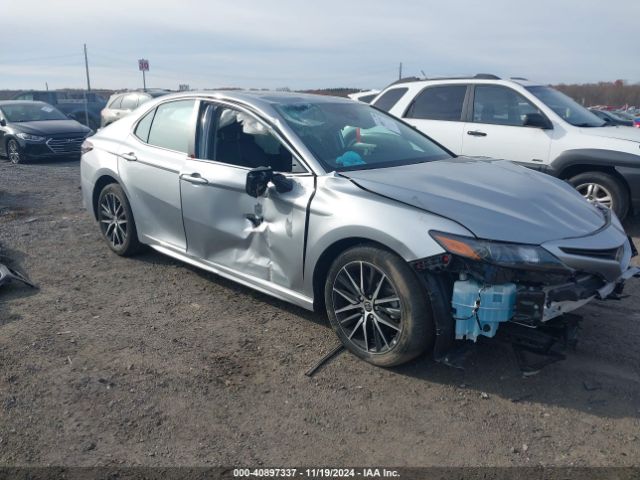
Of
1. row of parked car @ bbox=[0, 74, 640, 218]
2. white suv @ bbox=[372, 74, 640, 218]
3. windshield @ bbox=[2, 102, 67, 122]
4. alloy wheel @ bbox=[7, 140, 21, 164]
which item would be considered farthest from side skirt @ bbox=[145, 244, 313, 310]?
windshield @ bbox=[2, 102, 67, 122]

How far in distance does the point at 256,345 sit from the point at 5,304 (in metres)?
2.21

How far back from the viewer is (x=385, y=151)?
14.4 ft

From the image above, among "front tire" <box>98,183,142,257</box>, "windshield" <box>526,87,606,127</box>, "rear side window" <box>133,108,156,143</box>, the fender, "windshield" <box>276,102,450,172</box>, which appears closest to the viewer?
"windshield" <box>276,102,450,172</box>

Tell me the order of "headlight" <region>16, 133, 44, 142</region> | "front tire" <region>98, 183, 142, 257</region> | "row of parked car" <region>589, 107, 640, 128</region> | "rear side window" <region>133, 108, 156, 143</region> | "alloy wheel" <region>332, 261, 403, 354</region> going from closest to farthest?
1. "alloy wheel" <region>332, 261, 403, 354</region>
2. "rear side window" <region>133, 108, 156, 143</region>
3. "front tire" <region>98, 183, 142, 257</region>
4. "row of parked car" <region>589, 107, 640, 128</region>
5. "headlight" <region>16, 133, 44, 142</region>

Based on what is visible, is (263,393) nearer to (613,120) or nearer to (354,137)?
(354,137)

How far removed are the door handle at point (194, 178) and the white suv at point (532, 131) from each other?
13.8 feet

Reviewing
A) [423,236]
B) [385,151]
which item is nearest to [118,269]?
[385,151]

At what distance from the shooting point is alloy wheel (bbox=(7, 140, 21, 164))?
1323 cm

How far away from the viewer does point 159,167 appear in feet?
16.1

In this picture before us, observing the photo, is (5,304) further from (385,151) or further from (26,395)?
(385,151)

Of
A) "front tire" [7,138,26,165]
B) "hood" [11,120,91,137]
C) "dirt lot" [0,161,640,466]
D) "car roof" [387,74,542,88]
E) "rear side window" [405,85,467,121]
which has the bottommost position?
"dirt lot" [0,161,640,466]

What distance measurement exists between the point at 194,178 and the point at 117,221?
5.14ft

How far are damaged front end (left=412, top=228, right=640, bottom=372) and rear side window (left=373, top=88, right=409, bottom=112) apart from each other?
5.44m

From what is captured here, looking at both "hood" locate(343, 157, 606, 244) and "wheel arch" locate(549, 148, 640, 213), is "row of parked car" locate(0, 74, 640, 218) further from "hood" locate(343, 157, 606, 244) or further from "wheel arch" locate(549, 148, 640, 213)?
"hood" locate(343, 157, 606, 244)
